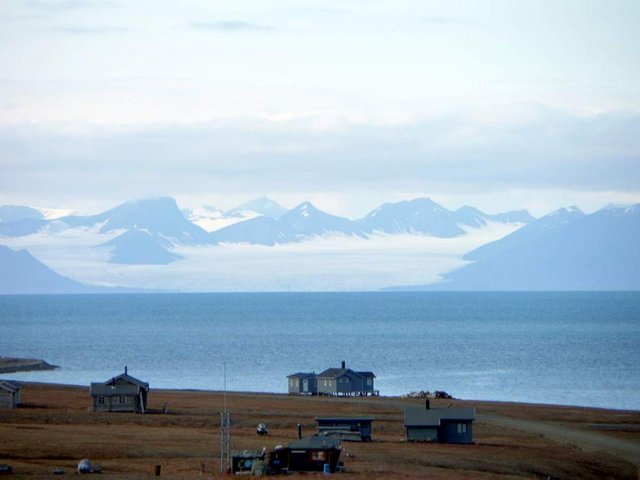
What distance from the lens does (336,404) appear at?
93688mm

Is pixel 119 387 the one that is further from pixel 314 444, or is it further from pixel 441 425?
pixel 314 444

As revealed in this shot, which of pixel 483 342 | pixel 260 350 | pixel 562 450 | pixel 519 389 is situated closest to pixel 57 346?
pixel 260 350

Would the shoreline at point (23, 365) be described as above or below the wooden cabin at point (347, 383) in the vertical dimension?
above

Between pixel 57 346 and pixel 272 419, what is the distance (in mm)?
110952

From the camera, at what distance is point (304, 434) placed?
234 feet

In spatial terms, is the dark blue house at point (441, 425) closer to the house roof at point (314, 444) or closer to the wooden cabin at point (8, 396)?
the house roof at point (314, 444)

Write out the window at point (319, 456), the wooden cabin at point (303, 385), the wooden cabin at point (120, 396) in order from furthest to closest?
the wooden cabin at point (303, 385) < the wooden cabin at point (120, 396) < the window at point (319, 456)

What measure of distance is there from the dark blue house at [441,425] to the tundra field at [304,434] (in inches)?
46.0

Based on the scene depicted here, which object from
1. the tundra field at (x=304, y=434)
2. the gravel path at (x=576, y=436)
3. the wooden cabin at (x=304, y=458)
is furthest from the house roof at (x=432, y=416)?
the wooden cabin at (x=304, y=458)

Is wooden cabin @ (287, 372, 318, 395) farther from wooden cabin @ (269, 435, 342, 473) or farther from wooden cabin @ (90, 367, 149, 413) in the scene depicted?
wooden cabin @ (269, 435, 342, 473)

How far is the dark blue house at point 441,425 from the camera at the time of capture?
70.6 metres

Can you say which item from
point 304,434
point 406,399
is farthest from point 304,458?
point 406,399

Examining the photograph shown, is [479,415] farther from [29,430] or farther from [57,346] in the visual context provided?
[57,346]

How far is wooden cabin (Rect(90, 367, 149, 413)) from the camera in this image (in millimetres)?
82312
